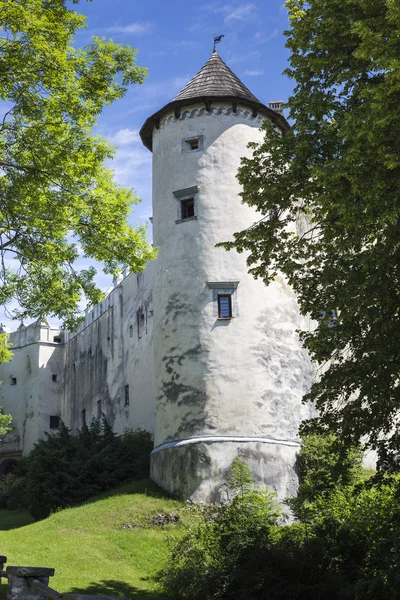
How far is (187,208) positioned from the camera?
25.5m

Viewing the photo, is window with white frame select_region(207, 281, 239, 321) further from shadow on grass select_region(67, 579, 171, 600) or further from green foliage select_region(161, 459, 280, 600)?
shadow on grass select_region(67, 579, 171, 600)

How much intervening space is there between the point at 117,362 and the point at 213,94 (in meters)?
14.9

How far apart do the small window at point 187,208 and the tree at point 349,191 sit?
37.6ft

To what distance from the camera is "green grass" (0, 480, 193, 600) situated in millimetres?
14383

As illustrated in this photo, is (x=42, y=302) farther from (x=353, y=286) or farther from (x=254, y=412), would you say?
(x=254, y=412)

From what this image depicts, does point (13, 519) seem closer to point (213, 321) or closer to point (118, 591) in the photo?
point (213, 321)

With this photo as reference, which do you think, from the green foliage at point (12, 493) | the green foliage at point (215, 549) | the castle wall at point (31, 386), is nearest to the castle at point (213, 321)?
the green foliage at point (12, 493)

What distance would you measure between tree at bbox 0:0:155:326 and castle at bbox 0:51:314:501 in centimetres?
812

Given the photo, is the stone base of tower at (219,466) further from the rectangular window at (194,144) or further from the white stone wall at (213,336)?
the rectangular window at (194,144)

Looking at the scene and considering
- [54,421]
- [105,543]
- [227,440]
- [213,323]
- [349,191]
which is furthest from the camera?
[54,421]

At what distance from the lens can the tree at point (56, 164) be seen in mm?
13172

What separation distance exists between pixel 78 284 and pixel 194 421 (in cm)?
840

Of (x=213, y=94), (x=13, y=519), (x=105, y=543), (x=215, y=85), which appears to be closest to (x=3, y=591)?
(x=105, y=543)

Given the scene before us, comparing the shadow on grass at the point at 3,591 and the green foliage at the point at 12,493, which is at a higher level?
the green foliage at the point at 12,493
